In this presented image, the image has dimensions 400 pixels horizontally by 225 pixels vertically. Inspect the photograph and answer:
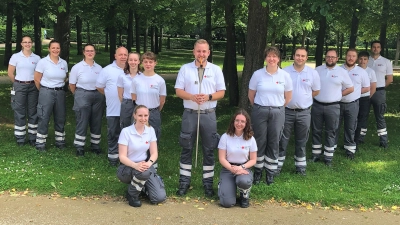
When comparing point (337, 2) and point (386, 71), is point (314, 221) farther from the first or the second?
point (337, 2)

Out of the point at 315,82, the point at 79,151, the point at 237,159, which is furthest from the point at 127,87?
the point at 315,82

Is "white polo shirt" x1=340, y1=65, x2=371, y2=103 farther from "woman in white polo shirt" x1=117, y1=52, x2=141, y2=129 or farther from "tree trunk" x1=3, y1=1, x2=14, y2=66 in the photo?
"tree trunk" x1=3, y1=1, x2=14, y2=66

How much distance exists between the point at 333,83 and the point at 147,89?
Answer: 2966mm

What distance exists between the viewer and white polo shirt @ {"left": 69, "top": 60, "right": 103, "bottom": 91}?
6930 millimetres

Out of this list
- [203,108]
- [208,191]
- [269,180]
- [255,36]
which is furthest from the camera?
[255,36]

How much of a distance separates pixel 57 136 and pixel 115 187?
2357 millimetres

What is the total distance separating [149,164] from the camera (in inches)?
203

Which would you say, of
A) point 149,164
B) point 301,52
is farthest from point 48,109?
point 301,52

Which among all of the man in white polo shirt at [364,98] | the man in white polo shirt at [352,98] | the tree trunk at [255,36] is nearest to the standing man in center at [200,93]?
the man in white polo shirt at [352,98]

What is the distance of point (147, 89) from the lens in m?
5.82

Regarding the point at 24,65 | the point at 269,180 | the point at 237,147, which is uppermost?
the point at 24,65

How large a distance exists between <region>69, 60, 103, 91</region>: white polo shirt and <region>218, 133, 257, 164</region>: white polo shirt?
2630 mm

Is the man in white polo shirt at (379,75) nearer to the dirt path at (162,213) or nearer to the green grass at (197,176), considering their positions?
the green grass at (197,176)

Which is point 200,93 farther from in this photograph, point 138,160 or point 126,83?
point 126,83
